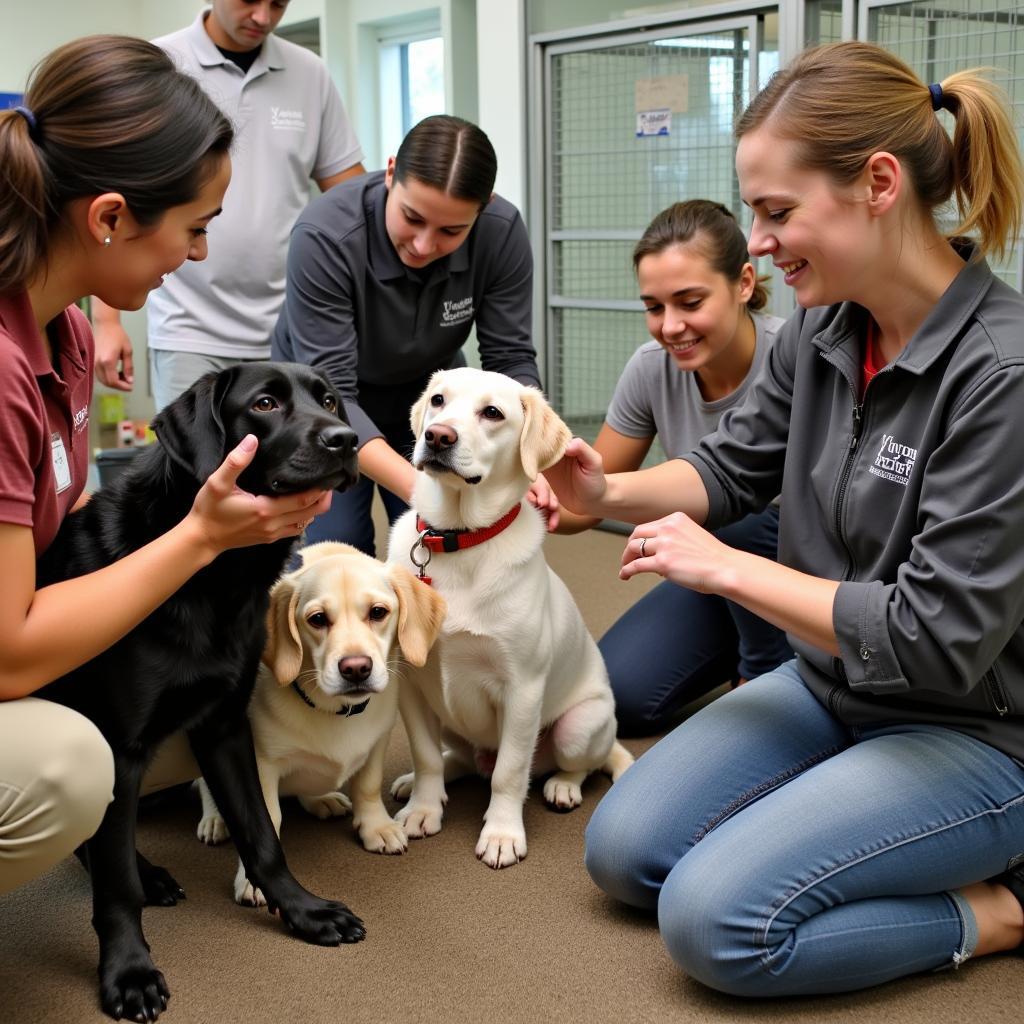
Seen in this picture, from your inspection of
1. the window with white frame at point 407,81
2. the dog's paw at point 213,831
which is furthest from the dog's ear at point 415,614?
the window with white frame at point 407,81

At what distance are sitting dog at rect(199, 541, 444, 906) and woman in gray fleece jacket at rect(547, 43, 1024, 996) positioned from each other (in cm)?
43

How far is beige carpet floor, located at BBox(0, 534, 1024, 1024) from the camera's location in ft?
4.99

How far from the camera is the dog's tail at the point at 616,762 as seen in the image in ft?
7.40

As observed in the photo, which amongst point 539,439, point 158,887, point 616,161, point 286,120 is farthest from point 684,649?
point 616,161

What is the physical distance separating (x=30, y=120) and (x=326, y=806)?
49.8 inches

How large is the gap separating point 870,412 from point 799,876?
0.62 meters

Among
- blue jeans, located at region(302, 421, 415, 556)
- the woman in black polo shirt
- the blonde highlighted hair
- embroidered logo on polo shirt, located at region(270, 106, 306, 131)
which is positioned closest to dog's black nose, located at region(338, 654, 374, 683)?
the woman in black polo shirt

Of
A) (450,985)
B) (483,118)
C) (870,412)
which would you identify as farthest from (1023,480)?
(483,118)

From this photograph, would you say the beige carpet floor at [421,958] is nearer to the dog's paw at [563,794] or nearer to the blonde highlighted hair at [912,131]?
the dog's paw at [563,794]

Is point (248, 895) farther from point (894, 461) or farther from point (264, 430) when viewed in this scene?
point (894, 461)

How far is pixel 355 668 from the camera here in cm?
173

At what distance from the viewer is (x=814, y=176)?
1.50 m

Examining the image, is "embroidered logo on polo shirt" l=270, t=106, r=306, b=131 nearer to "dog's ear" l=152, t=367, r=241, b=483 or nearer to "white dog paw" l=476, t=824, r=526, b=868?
"dog's ear" l=152, t=367, r=241, b=483

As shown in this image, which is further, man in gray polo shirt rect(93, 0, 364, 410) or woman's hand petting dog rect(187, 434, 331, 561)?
man in gray polo shirt rect(93, 0, 364, 410)
